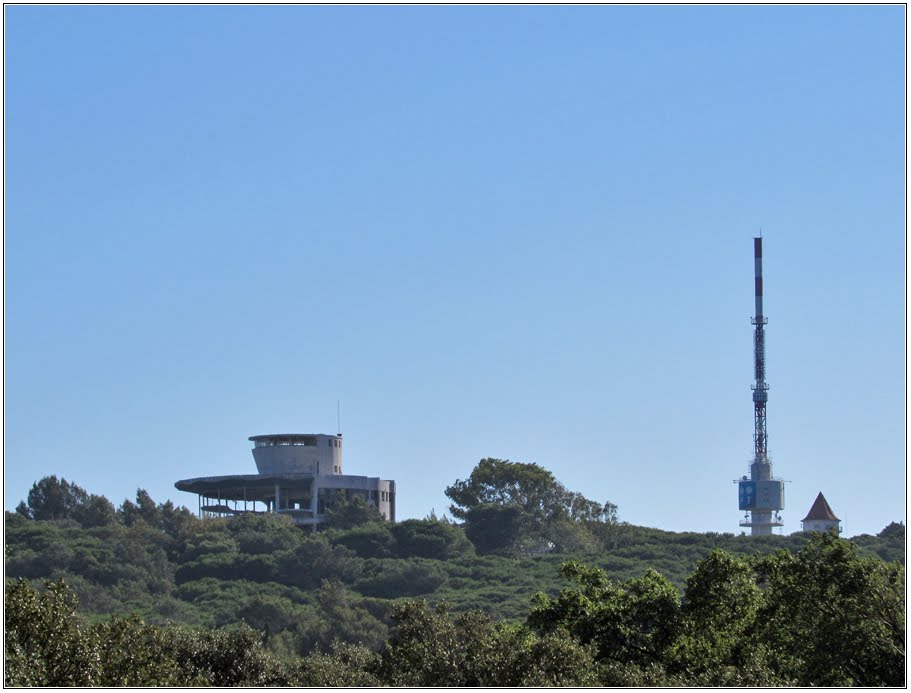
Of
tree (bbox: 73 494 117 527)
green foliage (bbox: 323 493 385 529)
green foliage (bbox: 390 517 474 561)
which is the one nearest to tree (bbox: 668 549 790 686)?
green foliage (bbox: 390 517 474 561)

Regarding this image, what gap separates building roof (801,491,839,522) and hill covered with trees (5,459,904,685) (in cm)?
1627

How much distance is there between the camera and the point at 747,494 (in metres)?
178

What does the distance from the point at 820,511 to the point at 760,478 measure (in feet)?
38.9

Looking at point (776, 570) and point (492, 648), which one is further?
point (776, 570)

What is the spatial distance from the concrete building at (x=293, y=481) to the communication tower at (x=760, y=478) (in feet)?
133

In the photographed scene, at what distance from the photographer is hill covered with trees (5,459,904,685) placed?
38594mm

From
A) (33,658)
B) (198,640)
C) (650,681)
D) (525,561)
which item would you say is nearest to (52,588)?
(33,658)

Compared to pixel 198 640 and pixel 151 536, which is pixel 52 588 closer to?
pixel 198 640

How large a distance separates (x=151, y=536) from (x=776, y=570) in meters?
130

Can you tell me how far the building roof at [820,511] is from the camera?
18450 cm

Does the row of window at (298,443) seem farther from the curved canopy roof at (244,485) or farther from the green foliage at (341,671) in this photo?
the green foliage at (341,671)

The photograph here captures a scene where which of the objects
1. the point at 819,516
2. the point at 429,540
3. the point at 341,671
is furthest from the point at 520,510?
the point at 341,671

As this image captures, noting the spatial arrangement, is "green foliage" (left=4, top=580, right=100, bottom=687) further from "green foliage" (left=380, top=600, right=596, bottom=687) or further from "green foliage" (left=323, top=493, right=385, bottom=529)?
"green foliage" (left=323, top=493, right=385, bottom=529)

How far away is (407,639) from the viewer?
142 feet
